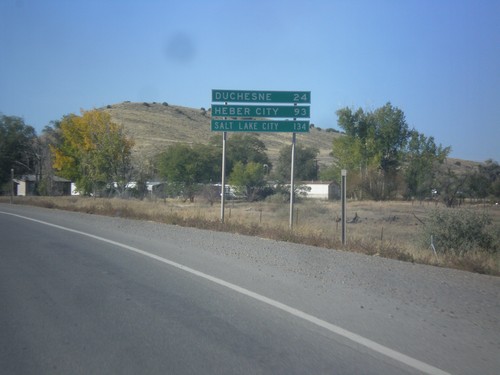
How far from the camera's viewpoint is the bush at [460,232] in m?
19.1

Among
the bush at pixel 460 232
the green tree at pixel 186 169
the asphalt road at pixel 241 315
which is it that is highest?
the green tree at pixel 186 169

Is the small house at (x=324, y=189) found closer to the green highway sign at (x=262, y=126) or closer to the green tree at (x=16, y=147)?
the green tree at (x=16, y=147)

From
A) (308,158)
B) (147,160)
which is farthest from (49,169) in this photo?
(308,158)

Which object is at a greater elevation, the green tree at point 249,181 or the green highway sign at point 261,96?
the green highway sign at point 261,96

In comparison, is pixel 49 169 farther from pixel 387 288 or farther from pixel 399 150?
pixel 387 288

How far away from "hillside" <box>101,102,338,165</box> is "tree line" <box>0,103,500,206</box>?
26.5 m

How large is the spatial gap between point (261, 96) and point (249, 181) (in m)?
38.3

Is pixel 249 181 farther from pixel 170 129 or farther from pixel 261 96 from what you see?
pixel 170 129

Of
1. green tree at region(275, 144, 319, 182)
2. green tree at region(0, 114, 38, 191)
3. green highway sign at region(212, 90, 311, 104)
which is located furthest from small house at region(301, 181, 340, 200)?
green highway sign at region(212, 90, 311, 104)

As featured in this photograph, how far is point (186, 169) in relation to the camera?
6412 cm

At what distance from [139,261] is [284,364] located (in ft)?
27.4

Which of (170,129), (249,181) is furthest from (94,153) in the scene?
(170,129)

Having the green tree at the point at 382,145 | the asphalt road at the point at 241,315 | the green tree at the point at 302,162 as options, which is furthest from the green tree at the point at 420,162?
the asphalt road at the point at 241,315

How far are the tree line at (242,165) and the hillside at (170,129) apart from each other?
86.9ft
